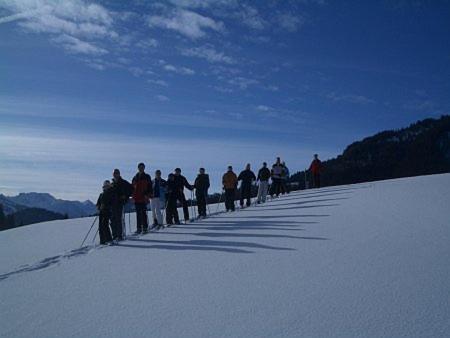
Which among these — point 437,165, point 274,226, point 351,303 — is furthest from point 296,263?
point 437,165

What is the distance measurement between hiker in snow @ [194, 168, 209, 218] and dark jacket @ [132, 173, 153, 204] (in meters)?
3.40

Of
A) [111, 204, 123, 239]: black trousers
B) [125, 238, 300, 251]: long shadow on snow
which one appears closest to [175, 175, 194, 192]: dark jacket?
[111, 204, 123, 239]: black trousers

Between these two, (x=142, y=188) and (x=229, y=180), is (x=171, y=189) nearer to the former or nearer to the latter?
(x=142, y=188)

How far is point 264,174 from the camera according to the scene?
2061 cm

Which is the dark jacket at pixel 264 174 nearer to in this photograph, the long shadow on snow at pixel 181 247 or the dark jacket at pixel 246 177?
the dark jacket at pixel 246 177

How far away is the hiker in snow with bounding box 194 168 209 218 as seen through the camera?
1691 cm

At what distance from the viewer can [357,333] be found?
16.2 ft

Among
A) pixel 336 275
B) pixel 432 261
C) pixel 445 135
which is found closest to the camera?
pixel 336 275

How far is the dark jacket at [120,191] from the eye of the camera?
12555 millimetres

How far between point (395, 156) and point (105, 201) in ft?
524

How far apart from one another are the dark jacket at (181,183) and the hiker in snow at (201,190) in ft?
4.53

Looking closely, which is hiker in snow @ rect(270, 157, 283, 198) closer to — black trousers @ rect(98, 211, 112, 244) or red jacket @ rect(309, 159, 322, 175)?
red jacket @ rect(309, 159, 322, 175)

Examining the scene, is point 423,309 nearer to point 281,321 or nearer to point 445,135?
point 281,321

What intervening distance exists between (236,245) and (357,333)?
17.4ft
